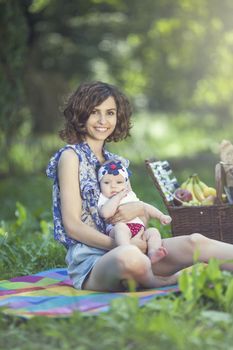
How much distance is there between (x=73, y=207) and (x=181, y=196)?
1.16 meters

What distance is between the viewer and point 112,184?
16.8 feet

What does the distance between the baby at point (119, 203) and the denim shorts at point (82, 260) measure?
0.15 metres

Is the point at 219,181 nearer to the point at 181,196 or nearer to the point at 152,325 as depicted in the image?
the point at 181,196

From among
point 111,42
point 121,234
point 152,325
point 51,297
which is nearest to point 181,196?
point 121,234

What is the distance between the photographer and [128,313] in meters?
4.16

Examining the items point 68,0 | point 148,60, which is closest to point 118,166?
point 68,0

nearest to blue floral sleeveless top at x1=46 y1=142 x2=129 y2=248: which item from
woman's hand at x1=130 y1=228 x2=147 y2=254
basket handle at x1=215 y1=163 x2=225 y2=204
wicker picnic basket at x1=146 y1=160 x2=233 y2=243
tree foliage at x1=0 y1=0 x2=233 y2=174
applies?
woman's hand at x1=130 y1=228 x2=147 y2=254

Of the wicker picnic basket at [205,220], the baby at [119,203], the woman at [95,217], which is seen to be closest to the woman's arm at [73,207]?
the woman at [95,217]

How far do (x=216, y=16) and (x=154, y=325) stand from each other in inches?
412

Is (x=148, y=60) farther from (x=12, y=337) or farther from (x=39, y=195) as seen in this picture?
(x=12, y=337)

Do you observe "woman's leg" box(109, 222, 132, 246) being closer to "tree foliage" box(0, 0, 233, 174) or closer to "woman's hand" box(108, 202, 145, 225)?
"woman's hand" box(108, 202, 145, 225)

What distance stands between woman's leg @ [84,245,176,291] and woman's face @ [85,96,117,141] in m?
0.85

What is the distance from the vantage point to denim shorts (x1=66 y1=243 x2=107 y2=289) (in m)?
5.02

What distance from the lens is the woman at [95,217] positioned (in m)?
4.82
